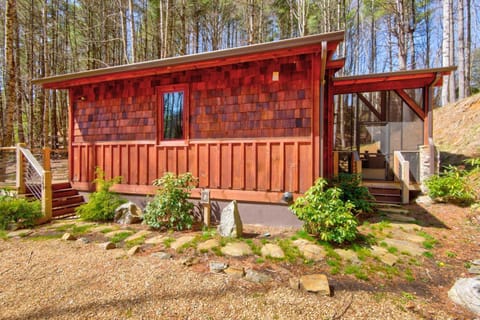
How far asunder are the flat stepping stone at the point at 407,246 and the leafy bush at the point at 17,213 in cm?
633

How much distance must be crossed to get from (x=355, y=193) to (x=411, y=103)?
3058mm

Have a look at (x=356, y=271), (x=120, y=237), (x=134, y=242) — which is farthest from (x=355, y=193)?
(x=120, y=237)

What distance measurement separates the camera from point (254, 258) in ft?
10.2

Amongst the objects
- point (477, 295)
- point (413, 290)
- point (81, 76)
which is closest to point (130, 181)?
point (81, 76)

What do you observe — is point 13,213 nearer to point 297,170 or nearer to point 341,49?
point 297,170

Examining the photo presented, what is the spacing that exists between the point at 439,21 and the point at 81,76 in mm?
21156

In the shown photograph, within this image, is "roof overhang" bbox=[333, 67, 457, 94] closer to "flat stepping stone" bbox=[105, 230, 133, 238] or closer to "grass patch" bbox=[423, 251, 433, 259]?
"grass patch" bbox=[423, 251, 433, 259]

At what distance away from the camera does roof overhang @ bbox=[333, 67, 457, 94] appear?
541 cm

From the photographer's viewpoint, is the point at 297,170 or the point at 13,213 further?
the point at 13,213

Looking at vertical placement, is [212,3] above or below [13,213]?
above

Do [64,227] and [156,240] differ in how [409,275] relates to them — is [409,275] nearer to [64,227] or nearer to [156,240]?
[156,240]

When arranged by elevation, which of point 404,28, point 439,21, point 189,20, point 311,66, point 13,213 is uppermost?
point 439,21

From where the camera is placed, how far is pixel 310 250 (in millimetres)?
3260

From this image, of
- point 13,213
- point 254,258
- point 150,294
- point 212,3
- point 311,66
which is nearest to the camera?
point 150,294
